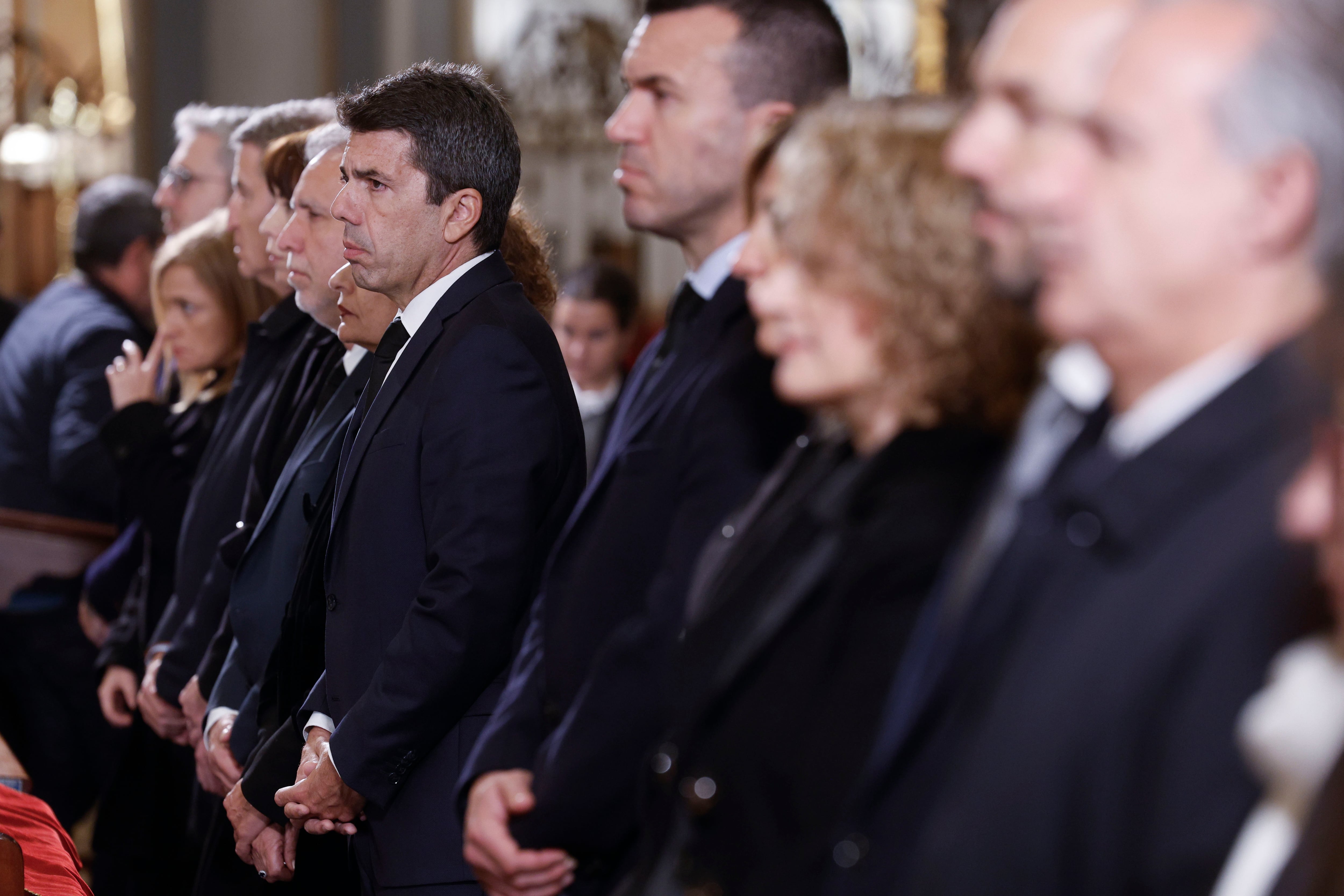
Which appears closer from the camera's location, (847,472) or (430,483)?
(847,472)

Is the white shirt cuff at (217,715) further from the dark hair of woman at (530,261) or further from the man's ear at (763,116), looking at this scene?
the man's ear at (763,116)

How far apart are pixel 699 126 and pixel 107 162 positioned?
6.69 m

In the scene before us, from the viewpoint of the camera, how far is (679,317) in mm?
1673

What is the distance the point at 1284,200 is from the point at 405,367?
1.36 m

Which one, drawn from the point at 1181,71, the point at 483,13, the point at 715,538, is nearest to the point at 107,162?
the point at 483,13

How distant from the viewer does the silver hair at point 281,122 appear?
2992mm

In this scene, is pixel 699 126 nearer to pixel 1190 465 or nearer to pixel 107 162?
pixel 1190 465

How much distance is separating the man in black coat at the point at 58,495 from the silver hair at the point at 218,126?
1.91ft

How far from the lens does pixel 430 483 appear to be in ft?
6.54

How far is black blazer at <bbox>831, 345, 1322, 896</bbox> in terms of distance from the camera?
A: 3.01 feet

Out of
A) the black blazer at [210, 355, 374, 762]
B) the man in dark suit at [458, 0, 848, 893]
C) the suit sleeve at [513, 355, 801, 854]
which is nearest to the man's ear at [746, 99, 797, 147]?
the man in dark suit at [458, 0, 848, 893]

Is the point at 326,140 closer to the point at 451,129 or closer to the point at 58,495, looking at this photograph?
the point at 451,129

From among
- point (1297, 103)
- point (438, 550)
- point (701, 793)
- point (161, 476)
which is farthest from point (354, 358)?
point (1297, 103)

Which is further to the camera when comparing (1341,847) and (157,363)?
(157,363)
